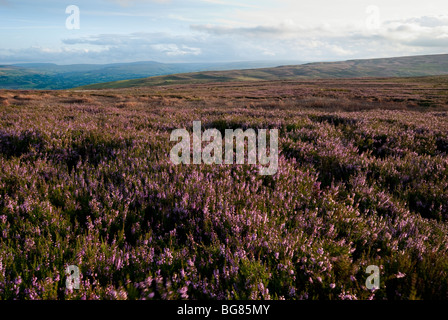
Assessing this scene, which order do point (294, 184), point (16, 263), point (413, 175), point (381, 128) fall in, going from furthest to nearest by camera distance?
point (381, 128)
point (413, 175)
point (294, 184)
point (16, 263)

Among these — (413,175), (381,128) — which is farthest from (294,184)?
(381,128)

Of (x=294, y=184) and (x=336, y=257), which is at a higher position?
(x=294, y=184)

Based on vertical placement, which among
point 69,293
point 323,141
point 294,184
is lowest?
point 69,293

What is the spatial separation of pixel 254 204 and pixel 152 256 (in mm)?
1292

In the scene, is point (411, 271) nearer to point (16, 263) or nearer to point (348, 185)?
point (348, 185)

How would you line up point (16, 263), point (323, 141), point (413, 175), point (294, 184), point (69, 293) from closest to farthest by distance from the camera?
point (69, 293) → point (16, 263) → point (294, 184) → point (413, 175) → point (323, 141)

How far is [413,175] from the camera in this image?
4008 millimetres

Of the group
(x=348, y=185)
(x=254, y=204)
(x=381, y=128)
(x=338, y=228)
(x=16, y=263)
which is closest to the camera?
(x=16, y=263)

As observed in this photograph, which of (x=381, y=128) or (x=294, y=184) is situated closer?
(x=294, y=184)

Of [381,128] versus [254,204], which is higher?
[381,128]

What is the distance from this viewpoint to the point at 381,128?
272 inches

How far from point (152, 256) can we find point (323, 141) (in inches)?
184
